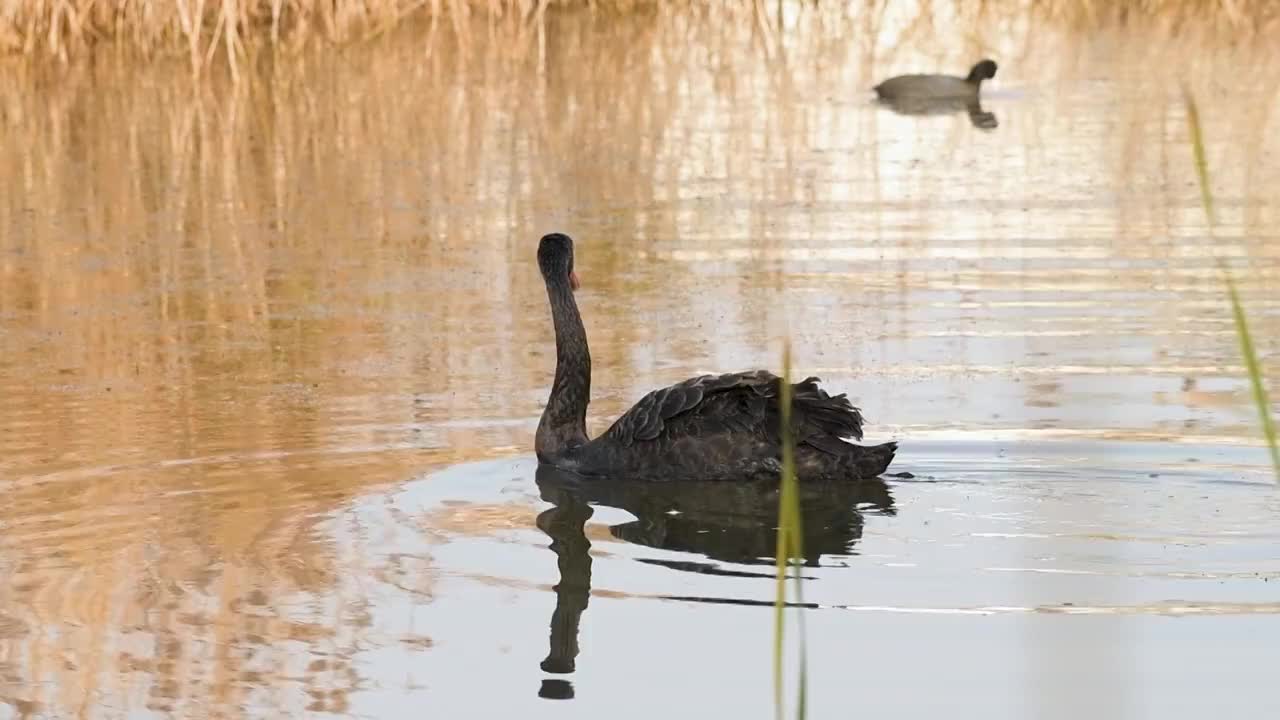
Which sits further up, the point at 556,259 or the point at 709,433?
the point at 556,259

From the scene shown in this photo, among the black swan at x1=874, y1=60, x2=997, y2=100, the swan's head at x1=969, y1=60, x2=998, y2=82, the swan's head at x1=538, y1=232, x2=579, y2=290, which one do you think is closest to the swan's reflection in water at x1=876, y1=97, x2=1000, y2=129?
the black swan at x1=874, y1=60, x2=997, y2=100

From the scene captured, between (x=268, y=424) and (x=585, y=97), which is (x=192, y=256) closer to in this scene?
(x=268, y=424)

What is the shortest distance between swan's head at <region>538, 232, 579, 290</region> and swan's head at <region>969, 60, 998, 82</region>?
9.65 metres

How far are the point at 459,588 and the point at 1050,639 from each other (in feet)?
5.26

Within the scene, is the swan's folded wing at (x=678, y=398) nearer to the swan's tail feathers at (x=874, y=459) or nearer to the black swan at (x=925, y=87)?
the swan's tail feathers at (x=874, y=459)

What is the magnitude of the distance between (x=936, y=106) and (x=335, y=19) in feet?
25.5

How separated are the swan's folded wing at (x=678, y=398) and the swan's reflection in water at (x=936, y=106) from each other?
9.74 metres

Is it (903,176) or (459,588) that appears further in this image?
(903,176)

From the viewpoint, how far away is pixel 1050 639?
523 cm

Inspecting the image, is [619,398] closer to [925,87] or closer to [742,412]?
[742,412]

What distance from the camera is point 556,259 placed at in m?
7.96

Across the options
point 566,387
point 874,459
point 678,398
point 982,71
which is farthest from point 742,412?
point 982,71

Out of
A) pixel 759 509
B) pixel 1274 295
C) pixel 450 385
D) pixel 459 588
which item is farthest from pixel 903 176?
pixel 459 588

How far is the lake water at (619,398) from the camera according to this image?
527 centimetres
